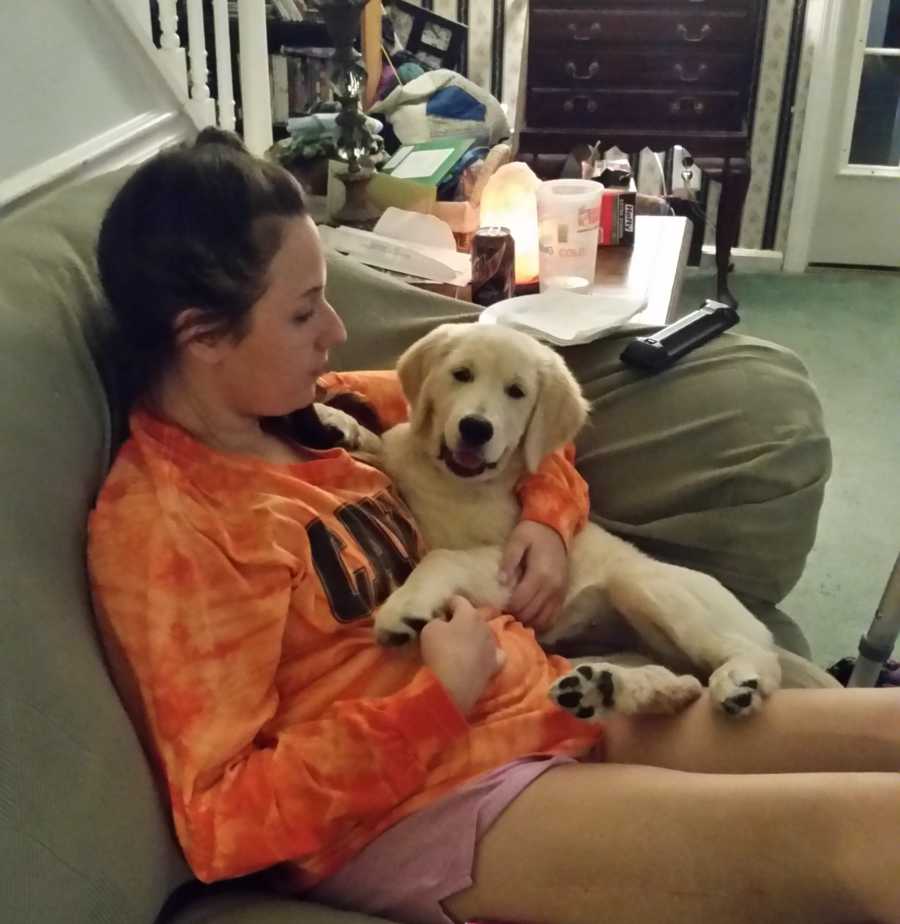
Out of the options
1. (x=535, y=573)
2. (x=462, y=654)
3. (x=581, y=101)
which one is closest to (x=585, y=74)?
(x=581, y=101)

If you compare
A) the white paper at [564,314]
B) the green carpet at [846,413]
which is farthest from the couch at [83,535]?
the green carpet at [846,413]

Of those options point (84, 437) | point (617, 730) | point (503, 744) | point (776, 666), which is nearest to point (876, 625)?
point (776, 666)

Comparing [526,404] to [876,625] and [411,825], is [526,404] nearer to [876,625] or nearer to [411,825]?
[411,825]

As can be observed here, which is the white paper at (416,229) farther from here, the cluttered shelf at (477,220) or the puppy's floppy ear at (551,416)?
the puppy's floppy ear at (551,416)

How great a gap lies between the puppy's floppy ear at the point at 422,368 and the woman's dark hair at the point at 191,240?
441 millimetres

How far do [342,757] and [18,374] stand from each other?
1.64ft

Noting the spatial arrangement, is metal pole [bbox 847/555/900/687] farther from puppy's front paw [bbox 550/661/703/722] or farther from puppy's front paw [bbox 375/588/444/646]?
puppy's front paw [bbox 375/588/444/646]

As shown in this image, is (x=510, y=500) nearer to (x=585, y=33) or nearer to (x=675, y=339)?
(x=675, y=339)

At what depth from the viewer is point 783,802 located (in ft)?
3.40

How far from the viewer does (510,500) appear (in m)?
1.57

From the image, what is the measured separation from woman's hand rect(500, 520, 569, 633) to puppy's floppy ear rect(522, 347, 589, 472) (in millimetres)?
117

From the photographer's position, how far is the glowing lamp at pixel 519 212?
2170mm

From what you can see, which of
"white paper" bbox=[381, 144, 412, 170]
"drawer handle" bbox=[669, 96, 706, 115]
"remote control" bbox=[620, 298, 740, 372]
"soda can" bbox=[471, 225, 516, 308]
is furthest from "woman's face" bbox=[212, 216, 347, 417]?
"drawer handle" bbox=[669, 96, 706, 115]

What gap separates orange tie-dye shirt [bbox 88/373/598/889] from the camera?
97cm
